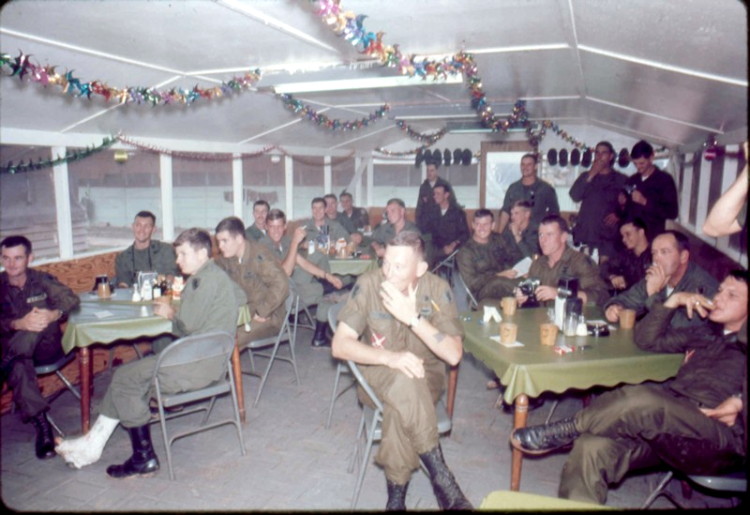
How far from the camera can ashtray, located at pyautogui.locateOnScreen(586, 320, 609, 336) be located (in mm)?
3316

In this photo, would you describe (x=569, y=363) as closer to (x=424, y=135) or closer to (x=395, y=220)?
(x=395, y=220)

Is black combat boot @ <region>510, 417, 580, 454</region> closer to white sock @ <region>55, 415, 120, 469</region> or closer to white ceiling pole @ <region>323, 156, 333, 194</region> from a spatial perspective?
white sock @ <region>55, 415, 120, 469</region>

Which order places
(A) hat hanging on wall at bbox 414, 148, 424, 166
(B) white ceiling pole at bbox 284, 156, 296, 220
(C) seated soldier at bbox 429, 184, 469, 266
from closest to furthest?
(C) seated soldier at bbox 429, 184, 469, 266
(B) white ceiling pole at bbox 284, 156, 296, 220
(A) hat hanging on wall at bbox 414, 148, 424, 166

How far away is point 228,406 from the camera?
15.1 ft

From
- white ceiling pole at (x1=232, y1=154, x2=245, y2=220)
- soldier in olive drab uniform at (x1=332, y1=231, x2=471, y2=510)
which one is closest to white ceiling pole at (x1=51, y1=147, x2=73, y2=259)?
white ceiling pole at (x1=232, y1=154, x2=245, y2=220)

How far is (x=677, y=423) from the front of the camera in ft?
8.59

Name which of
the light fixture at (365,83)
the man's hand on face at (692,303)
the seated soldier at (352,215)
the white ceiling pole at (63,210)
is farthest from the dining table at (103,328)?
the seated soldier at (352,215)

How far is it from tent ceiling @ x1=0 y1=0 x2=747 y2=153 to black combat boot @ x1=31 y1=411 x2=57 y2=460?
2382 mm

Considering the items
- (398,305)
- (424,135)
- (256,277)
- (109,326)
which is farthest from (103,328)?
(424,135)

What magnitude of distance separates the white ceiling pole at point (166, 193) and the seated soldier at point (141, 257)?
4.54 ft

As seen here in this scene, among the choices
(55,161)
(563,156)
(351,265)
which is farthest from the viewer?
(563,156)

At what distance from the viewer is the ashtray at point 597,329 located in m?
3.32

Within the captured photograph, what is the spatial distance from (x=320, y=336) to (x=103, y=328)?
112 inches

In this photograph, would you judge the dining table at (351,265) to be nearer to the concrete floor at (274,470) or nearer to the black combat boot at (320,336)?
the black combat boot at (320,336)
